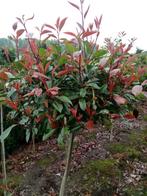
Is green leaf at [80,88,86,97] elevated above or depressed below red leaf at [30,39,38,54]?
below

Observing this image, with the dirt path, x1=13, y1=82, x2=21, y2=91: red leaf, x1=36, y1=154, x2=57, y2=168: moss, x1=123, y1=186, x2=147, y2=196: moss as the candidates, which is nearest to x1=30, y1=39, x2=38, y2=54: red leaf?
x1=13, y1=82, x2=21, y2=91: red leaf

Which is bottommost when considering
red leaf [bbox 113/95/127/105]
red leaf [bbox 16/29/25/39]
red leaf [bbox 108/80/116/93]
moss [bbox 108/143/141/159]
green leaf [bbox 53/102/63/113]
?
moss [bbox 108/143/141/159]

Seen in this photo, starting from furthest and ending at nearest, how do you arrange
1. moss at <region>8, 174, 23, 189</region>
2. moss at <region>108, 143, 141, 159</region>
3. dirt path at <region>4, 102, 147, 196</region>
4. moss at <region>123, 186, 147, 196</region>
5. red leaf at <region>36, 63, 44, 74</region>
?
moss at <region>108, 143, 141, 159</region> → moss at <region>8, 174, 23, 189</region> → dirt path at <region>4, 102, 147, 196</region> → moss at <region>123, 186, 147, 196</region> → red leaf at <region>36, 63, 44, 74</region>

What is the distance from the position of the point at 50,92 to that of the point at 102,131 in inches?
152

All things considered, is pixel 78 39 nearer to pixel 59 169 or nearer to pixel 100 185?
pixel 100 185

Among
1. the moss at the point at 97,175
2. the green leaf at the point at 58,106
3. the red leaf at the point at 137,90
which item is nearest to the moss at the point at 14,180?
the moss at the point at 97,175

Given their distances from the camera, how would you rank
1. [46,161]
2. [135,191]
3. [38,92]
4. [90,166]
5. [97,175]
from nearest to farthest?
1. [38,92]
2. [135,191]
3. [97,175]
4. [90,166]
5. [46,161]

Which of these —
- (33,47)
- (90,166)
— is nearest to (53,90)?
(33,47)

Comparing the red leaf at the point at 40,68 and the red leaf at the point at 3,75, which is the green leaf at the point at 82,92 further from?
the red leaf at the point at 3,75

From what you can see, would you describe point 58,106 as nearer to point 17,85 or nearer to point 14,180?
point 17,85

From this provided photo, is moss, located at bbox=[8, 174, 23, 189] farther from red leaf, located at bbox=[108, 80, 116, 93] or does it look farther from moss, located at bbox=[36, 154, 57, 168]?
red leaf, located at bbox=[108, 80, 116, 93]

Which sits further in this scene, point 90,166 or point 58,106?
point 90,166

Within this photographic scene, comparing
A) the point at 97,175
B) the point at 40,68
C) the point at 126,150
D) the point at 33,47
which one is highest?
the point at 33,47

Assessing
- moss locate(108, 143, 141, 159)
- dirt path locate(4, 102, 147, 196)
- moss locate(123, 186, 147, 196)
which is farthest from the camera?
moss locate(108, 143, 141, 159)
